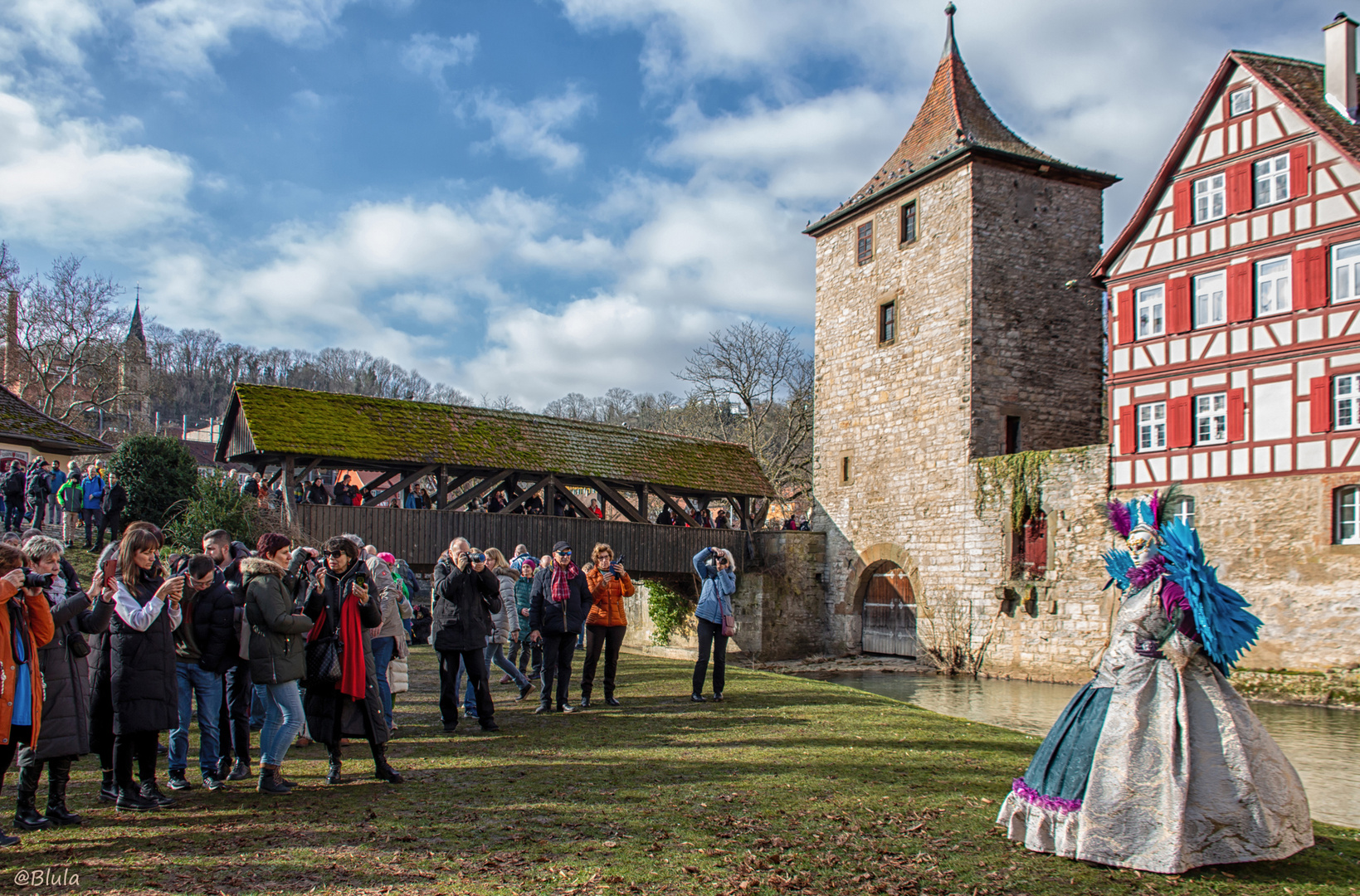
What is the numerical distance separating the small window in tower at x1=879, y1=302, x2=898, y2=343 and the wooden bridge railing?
6337 mm

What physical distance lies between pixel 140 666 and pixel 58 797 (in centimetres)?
73

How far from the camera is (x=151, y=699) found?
17.6 ft

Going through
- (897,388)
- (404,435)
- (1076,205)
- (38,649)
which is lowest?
(38,649)

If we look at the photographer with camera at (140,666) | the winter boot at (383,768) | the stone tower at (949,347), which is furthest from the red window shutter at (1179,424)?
the photographer with camera at (140,666)

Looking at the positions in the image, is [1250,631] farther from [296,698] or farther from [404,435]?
[404,435]

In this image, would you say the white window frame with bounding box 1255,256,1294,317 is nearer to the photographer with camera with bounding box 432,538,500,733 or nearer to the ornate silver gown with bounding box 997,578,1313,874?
the ornate silver gown with bounding box 997,578,1313,874

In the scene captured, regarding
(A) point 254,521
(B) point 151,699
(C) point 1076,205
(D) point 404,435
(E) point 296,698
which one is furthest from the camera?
(C) point 1076,205

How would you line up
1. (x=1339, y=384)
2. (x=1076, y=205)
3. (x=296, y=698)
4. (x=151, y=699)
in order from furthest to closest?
(x=1076, y=205)
(x=1339, y=384)
(x=296, y=698)
(x=151, y=699)

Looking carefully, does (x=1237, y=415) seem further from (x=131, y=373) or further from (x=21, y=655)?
(x=131, y=373)

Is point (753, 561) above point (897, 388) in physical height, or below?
below

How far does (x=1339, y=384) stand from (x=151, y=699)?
17.2 meters

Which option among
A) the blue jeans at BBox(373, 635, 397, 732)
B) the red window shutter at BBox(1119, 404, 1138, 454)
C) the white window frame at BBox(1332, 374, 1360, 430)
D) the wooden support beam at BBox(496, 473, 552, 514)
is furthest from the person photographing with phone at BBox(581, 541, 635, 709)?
the red window shutter at BBox(1119, 404, 1138, 454)

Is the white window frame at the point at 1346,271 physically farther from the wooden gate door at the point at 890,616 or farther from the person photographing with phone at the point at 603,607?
the person photographing with phone at the point at 603,607

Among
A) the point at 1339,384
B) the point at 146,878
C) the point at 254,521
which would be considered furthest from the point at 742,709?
the point at 1339,384
